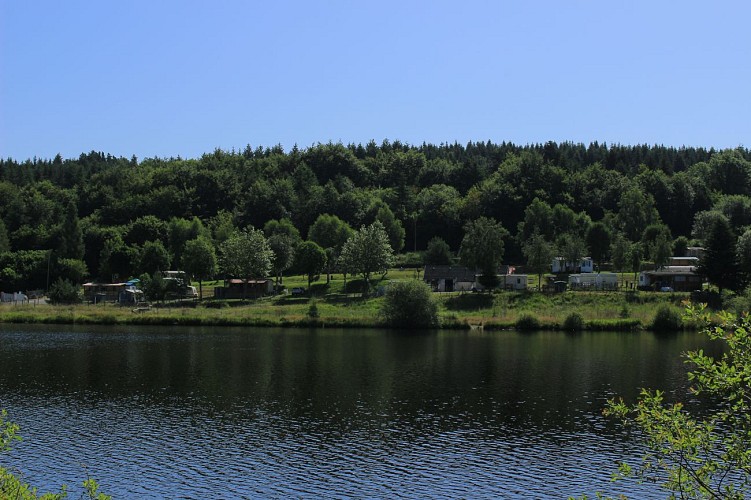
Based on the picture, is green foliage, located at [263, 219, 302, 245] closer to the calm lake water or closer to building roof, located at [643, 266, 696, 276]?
building roof, located at [643, 266, 696, 276]

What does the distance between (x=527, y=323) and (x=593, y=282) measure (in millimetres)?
24721

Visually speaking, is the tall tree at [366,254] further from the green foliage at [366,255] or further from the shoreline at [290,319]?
the shoreline at [290,319]

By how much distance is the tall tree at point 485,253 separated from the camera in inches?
4146

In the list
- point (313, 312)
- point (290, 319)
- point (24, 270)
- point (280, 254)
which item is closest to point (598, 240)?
point (280, 254)

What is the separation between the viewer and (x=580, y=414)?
4416 centimetres

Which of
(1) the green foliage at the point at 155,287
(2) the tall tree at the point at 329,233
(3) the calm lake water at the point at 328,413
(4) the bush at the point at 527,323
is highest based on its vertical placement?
(2) the tall tree at the point at 329,233

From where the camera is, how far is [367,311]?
3649 inches

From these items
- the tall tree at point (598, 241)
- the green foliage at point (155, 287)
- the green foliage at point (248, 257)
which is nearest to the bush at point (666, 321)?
the tall tree at point (598, 241)

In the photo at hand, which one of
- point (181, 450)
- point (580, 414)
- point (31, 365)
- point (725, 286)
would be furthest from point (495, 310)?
point (181, 450)

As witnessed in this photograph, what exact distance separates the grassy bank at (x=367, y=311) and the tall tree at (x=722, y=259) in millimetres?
5322

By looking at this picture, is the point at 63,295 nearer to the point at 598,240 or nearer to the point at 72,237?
the point at 72,237

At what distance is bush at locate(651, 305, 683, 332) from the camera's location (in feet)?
270

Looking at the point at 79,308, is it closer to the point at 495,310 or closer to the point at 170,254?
the point at 170,254

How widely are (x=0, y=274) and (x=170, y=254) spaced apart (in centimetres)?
2905
